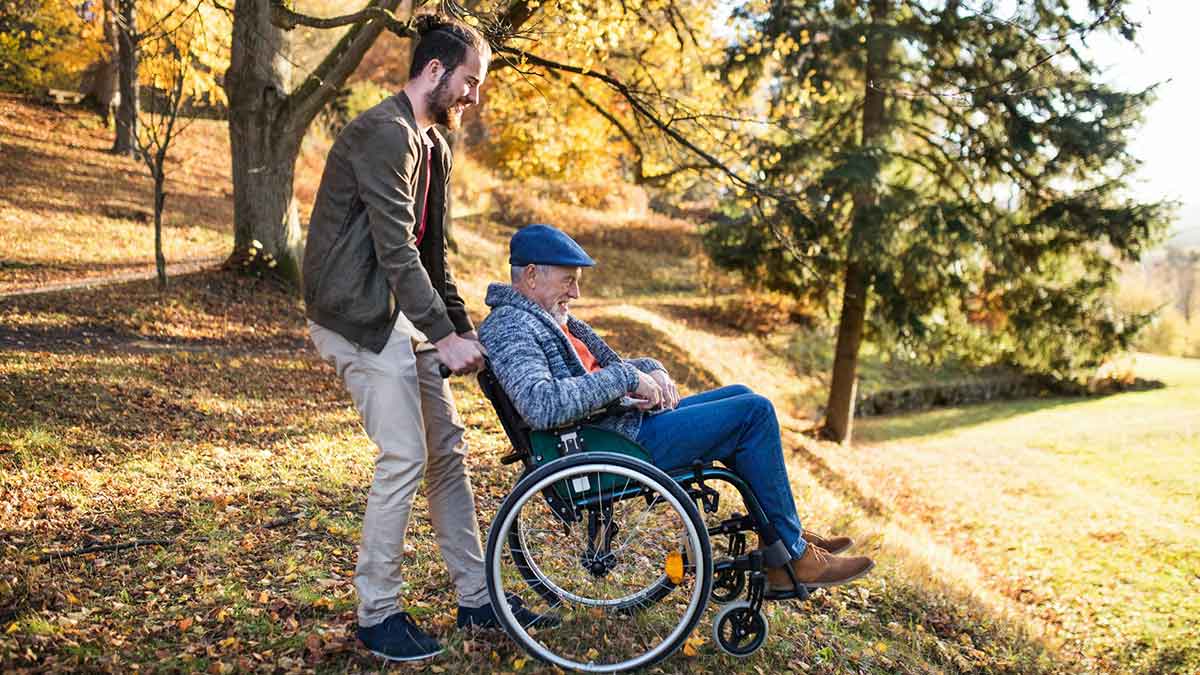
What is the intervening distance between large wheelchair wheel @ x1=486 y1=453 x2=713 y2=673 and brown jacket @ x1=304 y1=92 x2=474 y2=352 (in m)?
0.67

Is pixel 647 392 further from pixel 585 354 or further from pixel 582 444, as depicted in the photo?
pixel 585 354

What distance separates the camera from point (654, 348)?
14.0m

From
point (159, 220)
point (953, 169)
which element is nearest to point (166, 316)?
point (159, 220)

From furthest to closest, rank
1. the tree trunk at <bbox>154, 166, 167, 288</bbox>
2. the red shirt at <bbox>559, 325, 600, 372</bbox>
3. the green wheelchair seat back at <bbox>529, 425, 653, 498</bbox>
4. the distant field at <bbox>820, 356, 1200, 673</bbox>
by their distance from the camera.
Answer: the tree trunk at <bbox>154, 166, 167, 288</bbox>
the distant field at <bbox>820, 356, 1200, 673</bbox>
the red shirt at <bbox>559, 325, 600, 372</bbox>
the green wheelchair seat back at <bbox>529, 425, 653, 498</bbox>

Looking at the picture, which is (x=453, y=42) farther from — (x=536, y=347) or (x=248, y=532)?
(x=248, y=532)

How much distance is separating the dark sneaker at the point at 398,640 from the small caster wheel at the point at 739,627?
1020 mm

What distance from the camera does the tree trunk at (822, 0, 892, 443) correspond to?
1123 centimetres

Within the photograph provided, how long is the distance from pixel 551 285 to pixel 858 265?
948 centimetres

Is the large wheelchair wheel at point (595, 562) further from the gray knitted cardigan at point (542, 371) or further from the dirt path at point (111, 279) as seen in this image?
the dirt path at point (111, 279)

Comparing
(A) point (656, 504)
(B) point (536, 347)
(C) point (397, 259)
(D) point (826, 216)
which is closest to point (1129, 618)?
(D) point (826, 216)

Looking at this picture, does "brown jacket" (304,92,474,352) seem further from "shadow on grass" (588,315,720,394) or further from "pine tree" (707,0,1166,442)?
"shadow on grass" (588,315,720,394)

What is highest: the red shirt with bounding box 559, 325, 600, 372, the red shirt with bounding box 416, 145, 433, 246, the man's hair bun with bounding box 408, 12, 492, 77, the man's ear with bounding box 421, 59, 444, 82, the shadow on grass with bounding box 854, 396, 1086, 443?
the man's hair bun with bounding box 408, 12, 492, 77

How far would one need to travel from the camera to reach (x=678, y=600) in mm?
4020

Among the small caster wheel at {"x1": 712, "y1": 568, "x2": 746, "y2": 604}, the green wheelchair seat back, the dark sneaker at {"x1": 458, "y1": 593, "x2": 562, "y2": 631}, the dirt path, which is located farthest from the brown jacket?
the dirt path
